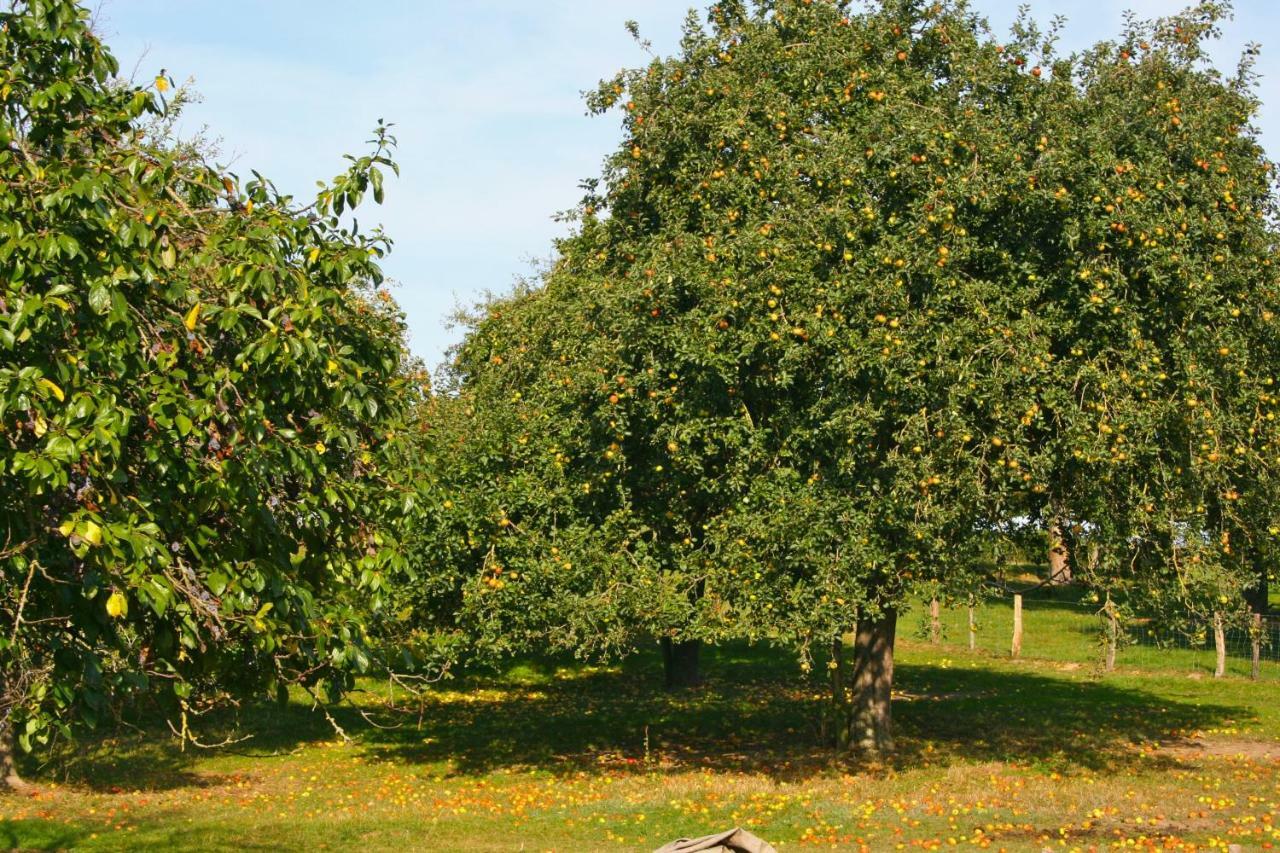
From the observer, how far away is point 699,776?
1823cm

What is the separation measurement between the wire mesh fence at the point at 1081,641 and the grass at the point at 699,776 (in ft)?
5.05

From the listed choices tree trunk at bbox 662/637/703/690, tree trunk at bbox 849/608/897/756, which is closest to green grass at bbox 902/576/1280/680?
tree trunk at bbox 849/608/897/756

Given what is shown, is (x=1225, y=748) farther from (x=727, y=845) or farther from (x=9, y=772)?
(x=9, y=772)

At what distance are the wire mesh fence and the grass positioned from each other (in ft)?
5.05

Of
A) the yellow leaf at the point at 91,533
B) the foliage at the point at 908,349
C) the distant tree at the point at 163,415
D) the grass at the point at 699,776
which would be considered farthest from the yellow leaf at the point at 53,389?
the foliage at the point at 908,349

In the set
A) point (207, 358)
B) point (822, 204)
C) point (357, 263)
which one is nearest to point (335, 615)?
point (207, 358)

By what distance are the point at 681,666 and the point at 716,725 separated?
518 cm

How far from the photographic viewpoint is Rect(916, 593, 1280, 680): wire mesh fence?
28.7 meters

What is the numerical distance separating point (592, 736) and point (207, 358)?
16.7m

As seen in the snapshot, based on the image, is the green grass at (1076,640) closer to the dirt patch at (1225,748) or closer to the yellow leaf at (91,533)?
the dirt patch at (1225,748)

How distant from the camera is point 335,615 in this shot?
288 inches

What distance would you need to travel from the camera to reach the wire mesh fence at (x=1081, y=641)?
28.7 meters

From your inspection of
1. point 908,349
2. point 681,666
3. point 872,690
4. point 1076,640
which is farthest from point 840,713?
point 1076,640

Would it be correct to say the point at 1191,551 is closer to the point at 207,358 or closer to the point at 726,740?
the point at 726,740
